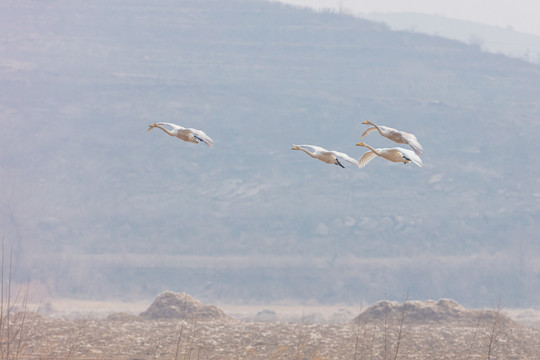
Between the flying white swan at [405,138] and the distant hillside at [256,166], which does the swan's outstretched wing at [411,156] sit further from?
the distant hillside at [256,166]

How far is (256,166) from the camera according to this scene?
66562mm

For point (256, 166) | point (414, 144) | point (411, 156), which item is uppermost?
point (414, 144)

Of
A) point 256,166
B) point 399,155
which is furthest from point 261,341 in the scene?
point 256,166

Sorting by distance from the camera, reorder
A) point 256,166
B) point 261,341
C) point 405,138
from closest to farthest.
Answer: point 405,138
point 261,341
point 256,166

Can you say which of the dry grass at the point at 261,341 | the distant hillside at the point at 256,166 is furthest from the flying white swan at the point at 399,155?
the distant hillside at the point at 256,166

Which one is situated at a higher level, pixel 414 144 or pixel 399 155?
pixel 414 144

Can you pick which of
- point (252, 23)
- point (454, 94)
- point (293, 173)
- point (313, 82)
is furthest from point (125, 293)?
point (252, 23)

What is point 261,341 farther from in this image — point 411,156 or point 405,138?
point 411,156

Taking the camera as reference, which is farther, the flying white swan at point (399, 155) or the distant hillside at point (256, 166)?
the distant hillside at point (256, 166)

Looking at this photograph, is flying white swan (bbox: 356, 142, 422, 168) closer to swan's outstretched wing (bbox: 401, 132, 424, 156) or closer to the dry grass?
swan's outstretched wing (bbox: 401, 132, 424, 156)

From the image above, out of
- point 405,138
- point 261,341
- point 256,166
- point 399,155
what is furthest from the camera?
point 256,166

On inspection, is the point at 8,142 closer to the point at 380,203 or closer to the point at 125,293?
the point at 125,293

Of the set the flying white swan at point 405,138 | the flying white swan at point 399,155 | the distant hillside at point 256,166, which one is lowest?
the distant hillside at point 256,166

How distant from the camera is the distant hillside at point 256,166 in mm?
53969
